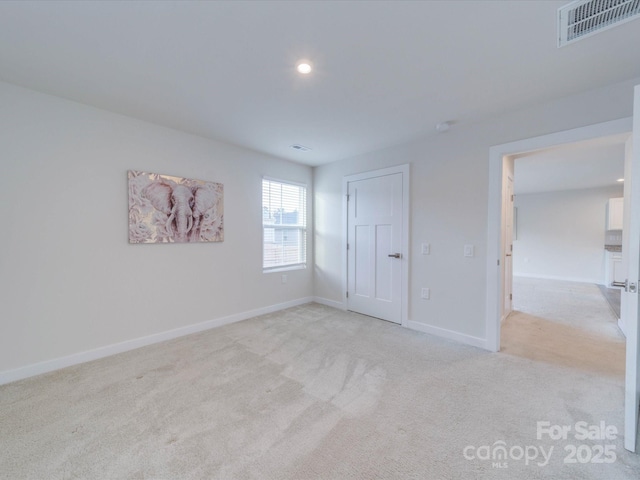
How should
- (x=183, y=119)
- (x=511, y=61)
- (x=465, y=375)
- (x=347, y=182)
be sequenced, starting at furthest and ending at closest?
(x=347, y=182) → (x=183, y=119) → (x=465, y=375) → (x=511, y=61)

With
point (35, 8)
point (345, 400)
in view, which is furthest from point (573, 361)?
point (35, 8)

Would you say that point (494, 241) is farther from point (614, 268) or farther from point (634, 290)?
point (614, 268)

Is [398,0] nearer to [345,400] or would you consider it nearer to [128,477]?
[345,400]

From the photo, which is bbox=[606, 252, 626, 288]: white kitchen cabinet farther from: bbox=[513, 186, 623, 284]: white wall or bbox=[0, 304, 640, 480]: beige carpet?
bbox=[0, 304, 640, 480]: beige carpet

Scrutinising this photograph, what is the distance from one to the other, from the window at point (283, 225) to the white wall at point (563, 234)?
670 centimetres

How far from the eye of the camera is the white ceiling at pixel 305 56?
146 cm

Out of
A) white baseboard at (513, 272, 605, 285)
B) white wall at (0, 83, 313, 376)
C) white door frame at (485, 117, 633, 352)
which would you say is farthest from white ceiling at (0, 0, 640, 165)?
white baseboard at (513, 272, 605, 285)

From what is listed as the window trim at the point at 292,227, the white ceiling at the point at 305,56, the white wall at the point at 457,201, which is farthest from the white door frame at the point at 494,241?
the window trim at the point at 292,227

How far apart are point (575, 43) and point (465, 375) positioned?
2482 millimetres

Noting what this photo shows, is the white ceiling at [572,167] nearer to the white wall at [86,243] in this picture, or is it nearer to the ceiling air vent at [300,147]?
the ceiling air vent at [300,147]

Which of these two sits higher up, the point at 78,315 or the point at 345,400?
the point at 78,315

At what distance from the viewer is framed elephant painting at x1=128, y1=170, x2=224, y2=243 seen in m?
2.80

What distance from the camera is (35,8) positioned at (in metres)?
1.43

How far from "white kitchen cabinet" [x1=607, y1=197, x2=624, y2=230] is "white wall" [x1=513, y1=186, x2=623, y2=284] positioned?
0.45 meters
